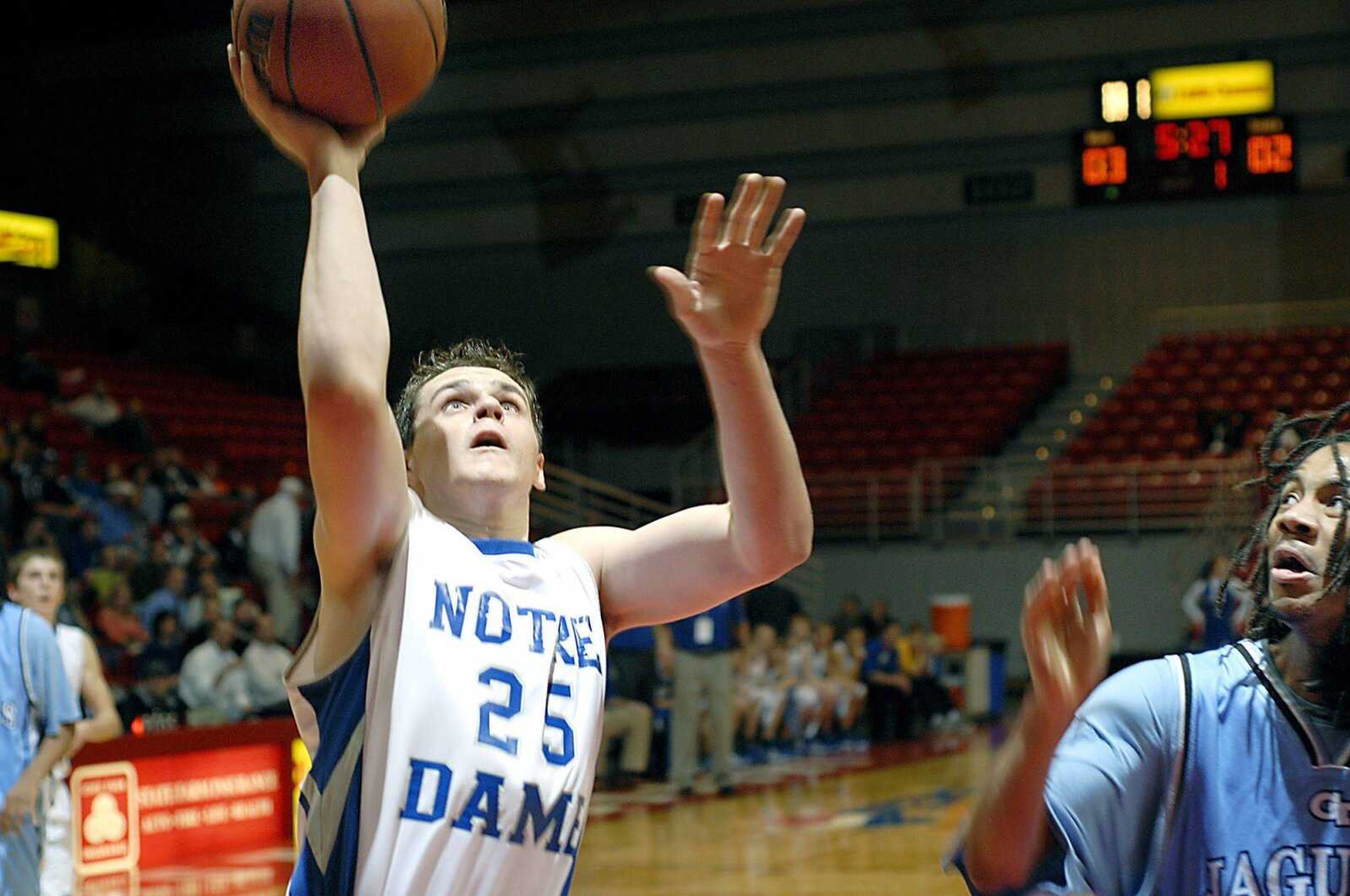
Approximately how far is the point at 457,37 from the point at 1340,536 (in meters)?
19.6

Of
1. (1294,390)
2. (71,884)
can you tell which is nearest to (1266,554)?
(71,884)

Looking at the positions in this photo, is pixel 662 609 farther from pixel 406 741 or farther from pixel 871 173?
pixel 871 173

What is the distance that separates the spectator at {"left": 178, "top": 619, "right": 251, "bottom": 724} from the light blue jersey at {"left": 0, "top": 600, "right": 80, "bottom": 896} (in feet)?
16.9

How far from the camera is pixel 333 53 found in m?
2.35

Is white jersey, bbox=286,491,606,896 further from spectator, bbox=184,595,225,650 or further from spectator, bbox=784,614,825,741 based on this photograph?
→ spectator, bbox=784,614,825,741

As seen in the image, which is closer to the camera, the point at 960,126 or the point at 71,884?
the point at 71,884

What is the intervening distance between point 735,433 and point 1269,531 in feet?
2.47

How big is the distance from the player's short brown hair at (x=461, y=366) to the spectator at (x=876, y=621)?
43.3ft

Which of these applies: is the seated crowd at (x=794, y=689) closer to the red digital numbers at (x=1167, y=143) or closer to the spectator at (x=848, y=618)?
the spectator at (x=848, y=618)

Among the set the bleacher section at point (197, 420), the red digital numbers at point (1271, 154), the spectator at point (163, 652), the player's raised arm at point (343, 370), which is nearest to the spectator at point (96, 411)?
the bleacher section at point (197, 420)

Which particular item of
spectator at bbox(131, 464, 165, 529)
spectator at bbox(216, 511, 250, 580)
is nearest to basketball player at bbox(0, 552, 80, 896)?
spectator at bbox(216, 511, 250, 580)

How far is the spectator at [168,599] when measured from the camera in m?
11.2

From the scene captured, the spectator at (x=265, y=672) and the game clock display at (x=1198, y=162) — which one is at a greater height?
the game clock display at (x=1198, y=162)

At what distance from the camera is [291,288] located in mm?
22594
